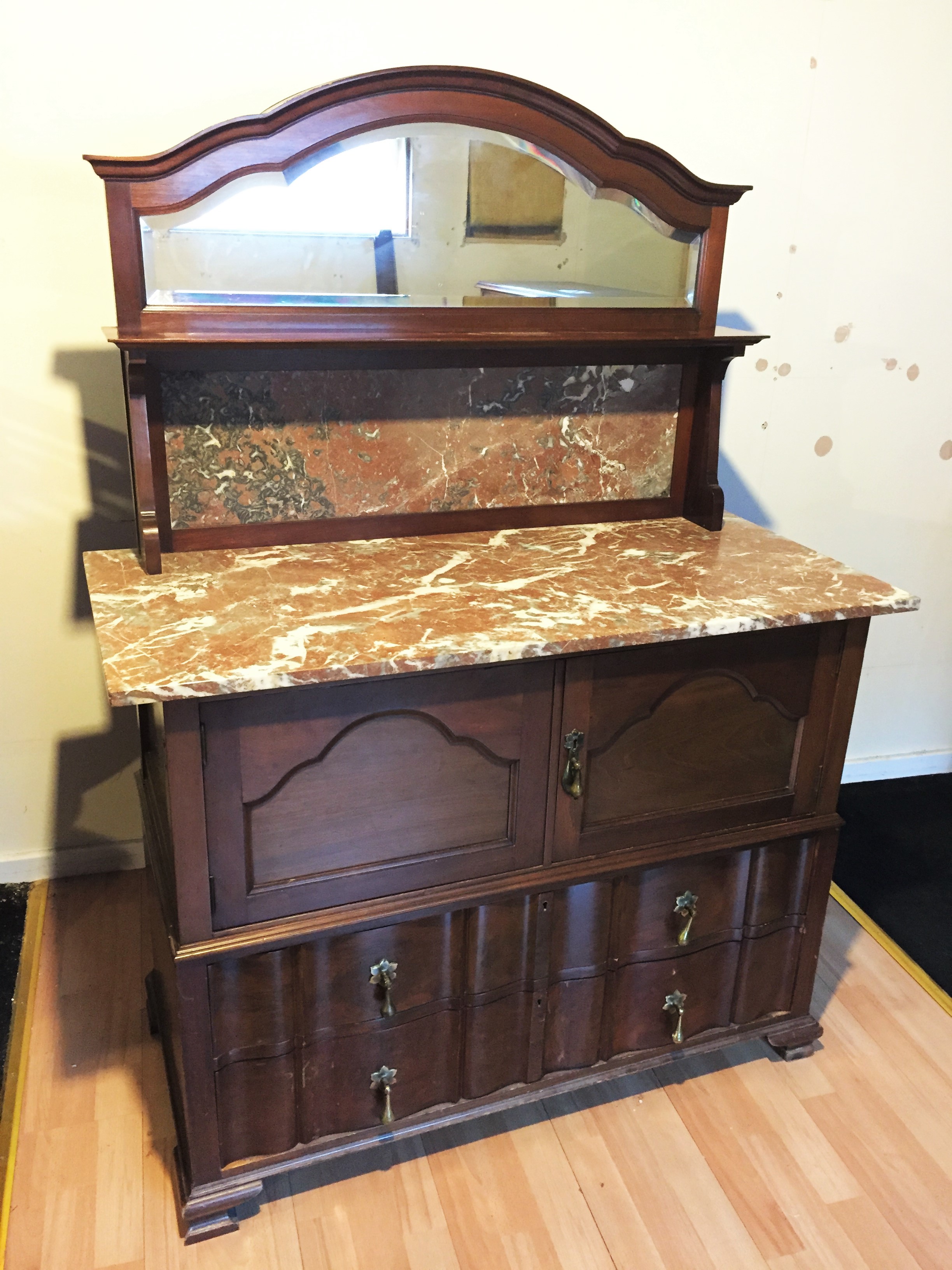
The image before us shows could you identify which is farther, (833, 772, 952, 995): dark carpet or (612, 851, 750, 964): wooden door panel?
(833, 772, 952, 995): dark carpet

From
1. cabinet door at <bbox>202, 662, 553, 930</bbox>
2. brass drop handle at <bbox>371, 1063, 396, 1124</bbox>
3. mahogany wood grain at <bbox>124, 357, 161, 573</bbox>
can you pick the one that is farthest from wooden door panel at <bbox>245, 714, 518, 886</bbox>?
mahogany wood grain at <bbox>124, 357, 161, 573</bbox>

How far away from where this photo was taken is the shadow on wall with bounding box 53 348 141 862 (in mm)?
1802

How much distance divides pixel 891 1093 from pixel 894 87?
6.17 ft

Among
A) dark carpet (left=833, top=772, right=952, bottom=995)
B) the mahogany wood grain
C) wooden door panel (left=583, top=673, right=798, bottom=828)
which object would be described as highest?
the mahogany wood grain

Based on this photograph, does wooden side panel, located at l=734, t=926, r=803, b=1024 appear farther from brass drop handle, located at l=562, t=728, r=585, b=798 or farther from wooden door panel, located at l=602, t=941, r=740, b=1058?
brass drop handle, located at l=562, t=728, r=585, b=798

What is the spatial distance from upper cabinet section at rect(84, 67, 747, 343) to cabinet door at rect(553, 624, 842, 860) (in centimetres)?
56

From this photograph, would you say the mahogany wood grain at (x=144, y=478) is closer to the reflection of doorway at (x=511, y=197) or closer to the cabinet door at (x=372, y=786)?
the cabinet door at (x=372, y=786)

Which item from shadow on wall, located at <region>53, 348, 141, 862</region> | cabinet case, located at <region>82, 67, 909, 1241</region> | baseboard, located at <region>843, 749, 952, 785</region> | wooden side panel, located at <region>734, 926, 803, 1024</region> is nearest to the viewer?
cabinet case, located at <region>82, 67, 909, 1241</region>

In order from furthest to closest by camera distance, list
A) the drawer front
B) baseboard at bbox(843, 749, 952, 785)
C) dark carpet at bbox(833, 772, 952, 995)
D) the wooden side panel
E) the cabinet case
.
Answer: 1. baseboard at bbox(843, 749, 952, 785)
2. dark carpet at bbox(833, 772, 952, 995)
3. the wooden side panel
4. the drawer front
5. the cabinet case

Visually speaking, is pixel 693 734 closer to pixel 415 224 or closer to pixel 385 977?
pixel 385 977

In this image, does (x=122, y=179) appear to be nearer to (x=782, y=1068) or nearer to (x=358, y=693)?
(x=358, y=693)

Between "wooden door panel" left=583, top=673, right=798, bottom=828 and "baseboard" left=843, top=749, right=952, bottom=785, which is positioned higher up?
"wooden door panel" left=583, top=673, right=798, bottom=828

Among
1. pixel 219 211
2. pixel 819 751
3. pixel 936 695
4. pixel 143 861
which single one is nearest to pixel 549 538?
pixel 819 751

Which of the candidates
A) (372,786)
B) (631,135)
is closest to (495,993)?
(372,786)
